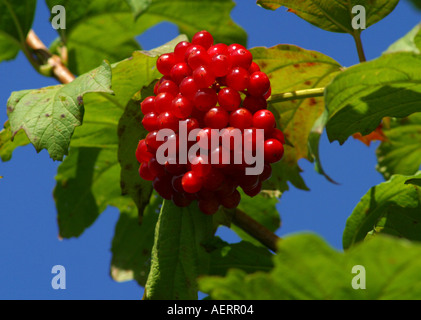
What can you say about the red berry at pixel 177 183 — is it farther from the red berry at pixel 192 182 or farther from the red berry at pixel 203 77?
Answer: the red berry at pixel 203 77

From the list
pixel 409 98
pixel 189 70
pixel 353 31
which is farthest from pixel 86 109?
pixel 409 98

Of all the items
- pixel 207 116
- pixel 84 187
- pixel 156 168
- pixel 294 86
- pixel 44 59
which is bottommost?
pixel 156 168

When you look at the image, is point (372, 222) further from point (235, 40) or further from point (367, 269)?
point (235, 40)

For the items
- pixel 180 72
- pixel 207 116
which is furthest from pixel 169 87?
pixel 207 116

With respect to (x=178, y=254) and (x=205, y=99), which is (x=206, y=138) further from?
(x=178, y=254)

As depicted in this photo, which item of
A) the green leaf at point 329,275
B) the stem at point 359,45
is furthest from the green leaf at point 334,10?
the green leaf at point 329,275

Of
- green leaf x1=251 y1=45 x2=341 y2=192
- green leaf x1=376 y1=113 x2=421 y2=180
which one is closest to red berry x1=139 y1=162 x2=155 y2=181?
green leaf x1=251 y1=45 x2=341 y2=192
